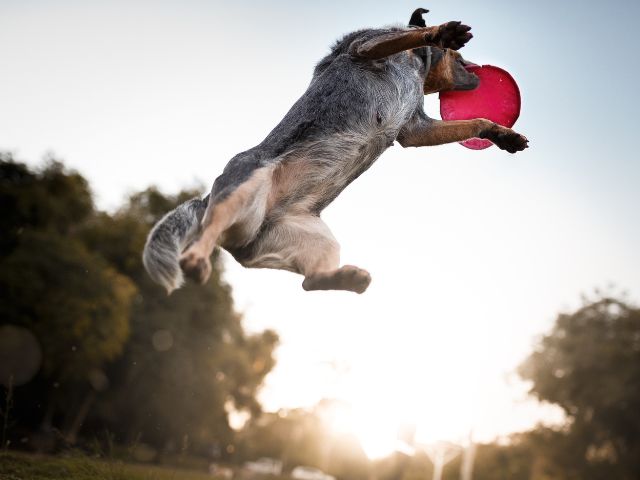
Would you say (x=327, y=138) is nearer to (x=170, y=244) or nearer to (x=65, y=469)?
(x=170, y=244)

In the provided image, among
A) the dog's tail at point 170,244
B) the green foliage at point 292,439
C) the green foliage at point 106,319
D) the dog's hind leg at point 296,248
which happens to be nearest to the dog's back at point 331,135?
the dog's hind leg at point 296,248

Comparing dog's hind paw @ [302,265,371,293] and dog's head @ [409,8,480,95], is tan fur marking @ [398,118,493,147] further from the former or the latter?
dog's hind paw @ [302,265,371,293]

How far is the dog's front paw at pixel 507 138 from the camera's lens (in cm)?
479

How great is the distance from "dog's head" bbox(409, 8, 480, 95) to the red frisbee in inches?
3.9

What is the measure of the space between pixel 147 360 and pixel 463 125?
27.1 m

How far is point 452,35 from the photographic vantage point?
3979 millimetres

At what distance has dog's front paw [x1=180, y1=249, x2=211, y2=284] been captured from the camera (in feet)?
10.8

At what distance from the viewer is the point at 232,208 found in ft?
12.1

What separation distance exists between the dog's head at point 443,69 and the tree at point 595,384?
31.6m

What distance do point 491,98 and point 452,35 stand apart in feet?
6.00

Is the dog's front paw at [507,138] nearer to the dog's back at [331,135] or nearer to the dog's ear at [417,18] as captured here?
the dog's back at [331,135]

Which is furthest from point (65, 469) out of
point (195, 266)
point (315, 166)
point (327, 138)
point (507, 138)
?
point (507, 138)

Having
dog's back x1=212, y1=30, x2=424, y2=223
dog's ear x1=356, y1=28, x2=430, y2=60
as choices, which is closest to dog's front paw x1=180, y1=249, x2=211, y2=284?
dog's back x1=212, y1=30, x2=424, y2=223

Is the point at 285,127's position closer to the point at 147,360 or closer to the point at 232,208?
the point at 232,208
